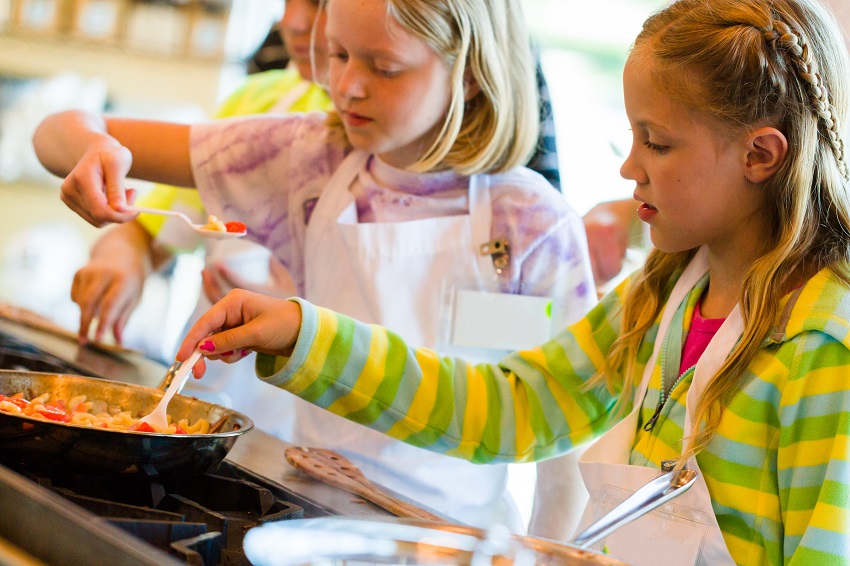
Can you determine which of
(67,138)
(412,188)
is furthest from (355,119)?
(67,138)

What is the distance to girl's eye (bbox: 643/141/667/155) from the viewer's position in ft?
2.95

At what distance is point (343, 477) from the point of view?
3.23 feet

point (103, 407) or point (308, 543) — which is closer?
point (308, 543)

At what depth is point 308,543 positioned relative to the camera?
62cm

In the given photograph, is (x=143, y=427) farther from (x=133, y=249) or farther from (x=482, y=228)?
(x=133, y=249)

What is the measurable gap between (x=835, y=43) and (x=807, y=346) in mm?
296

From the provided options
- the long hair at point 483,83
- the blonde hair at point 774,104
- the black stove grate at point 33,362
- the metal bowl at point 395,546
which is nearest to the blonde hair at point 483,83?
the long hair at point 483,83

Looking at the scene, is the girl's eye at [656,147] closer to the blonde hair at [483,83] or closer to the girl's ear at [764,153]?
the girl's ear at [764,153]

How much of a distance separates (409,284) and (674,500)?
609 mm

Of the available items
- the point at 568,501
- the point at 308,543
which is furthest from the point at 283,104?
the point at 308,543

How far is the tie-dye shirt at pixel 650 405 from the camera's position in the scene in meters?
0.80

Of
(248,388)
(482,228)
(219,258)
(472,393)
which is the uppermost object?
(482,228)

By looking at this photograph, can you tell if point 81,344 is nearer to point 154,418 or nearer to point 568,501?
point 154,418

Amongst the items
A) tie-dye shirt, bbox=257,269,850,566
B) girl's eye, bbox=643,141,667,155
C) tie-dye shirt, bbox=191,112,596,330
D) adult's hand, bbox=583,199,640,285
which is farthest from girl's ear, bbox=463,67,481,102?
girl's eye, bbox=643,141,667,155
